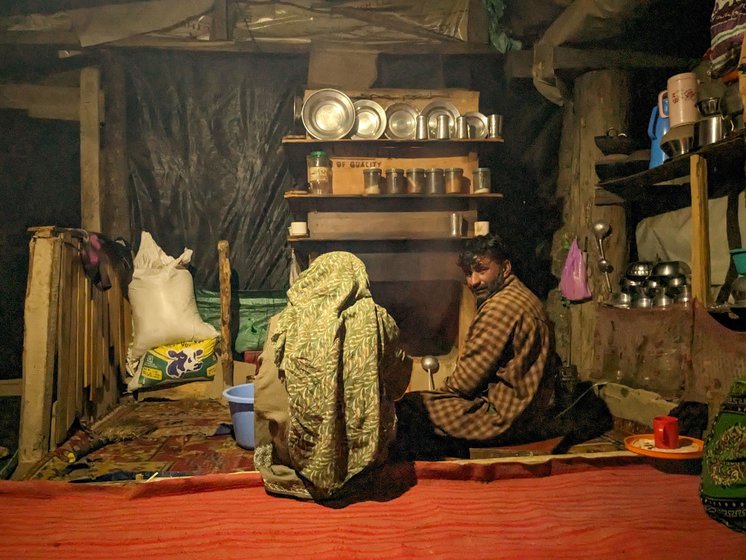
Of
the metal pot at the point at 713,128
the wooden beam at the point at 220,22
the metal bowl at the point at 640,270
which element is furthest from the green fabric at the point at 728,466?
the wooden beam at the point at 220,22

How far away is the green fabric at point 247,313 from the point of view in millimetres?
4773

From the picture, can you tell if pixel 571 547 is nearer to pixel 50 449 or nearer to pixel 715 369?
pixel 715 369

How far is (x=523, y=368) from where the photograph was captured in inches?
117

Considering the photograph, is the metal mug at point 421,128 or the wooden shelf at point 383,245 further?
the wooden shelf at point 383,245

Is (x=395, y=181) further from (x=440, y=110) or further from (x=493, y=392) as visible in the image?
(x=493, y=392)

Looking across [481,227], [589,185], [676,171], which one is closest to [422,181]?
[481,227]

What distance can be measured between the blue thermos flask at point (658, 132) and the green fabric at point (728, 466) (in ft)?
6.55

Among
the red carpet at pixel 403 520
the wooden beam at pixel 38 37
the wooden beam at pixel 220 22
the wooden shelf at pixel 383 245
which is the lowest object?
the red carpet at pixel 403 520

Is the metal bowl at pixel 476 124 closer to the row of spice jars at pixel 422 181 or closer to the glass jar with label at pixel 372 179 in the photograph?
the row of spice jars at pixel 422 181

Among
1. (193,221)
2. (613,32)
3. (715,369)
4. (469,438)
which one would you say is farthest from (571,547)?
(193,221)

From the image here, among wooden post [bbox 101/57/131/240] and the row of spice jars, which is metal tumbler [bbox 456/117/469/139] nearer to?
the row of spice jars

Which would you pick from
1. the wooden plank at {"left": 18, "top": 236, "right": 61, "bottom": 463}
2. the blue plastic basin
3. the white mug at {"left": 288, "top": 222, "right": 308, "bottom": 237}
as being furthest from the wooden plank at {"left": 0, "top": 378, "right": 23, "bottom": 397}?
the white mug at {"left": 288, "top": 222, "right": 308, "bottom": 237}

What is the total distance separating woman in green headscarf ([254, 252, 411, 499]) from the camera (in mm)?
2174

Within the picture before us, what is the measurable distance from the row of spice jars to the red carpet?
250 cm
